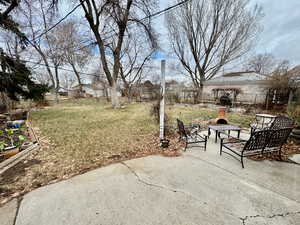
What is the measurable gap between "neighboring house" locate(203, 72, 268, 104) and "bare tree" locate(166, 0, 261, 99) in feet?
5.34

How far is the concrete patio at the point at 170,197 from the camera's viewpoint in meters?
1.66

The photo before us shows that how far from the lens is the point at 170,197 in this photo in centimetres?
200

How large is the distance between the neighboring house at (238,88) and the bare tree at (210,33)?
5.34 ft

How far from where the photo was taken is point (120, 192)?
2127 mm

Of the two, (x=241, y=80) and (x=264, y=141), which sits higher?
(x=241, y=80)

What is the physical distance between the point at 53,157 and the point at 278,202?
471 centimetres

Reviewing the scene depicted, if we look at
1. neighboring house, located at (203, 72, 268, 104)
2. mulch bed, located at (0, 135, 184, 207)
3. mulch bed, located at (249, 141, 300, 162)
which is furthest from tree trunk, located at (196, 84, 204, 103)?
mulch bed, located at (0, 135, 184, 207)

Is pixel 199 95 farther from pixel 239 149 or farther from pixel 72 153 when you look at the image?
pixel 72 153

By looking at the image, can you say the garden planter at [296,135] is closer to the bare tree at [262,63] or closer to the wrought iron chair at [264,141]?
the wrought iron chair at [264,141]

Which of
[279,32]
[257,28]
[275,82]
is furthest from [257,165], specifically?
[257,28]

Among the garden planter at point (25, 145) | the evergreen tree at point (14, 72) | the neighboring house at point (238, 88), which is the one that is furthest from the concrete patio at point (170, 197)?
the neighboring house at point (238, 88)

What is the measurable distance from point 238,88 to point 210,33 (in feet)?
23.5

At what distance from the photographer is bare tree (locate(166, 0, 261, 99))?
42.8 ft

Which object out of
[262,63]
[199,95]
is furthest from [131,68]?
[262,63]
